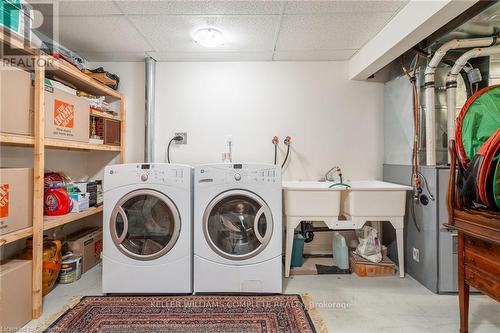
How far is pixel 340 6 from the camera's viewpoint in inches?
70.6

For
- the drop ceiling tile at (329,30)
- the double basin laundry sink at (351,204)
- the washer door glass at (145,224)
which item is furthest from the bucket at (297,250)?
the drop ceiling tile at (329,30)

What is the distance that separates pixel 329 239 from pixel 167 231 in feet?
5.55

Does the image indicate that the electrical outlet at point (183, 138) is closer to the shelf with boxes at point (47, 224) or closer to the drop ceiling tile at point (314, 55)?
the shelf with boxes at point (47, 224)

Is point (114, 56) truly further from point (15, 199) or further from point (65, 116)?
point (15, 199)

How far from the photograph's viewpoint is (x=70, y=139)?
2.00 metres

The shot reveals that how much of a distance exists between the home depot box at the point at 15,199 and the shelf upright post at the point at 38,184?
3cm

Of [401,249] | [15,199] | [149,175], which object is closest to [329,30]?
[149,175]

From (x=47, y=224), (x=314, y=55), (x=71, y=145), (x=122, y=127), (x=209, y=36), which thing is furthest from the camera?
(x=122, y=127)

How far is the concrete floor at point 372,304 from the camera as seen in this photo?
158cm

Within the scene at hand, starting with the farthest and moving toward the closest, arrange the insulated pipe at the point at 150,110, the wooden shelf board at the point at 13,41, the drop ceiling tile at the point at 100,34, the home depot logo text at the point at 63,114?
1. the insulated pipe at the point at 150,110
2. the drop ceiling tile at the point at 100,34
3. the home depot logo text at the point at 63,114
4. the wooden shelf board at the point at 13,41

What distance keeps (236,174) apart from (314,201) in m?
0.72

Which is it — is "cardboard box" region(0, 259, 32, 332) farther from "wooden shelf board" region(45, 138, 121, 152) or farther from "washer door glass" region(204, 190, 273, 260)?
"washer door glass" region(204, 190, 273, 260)

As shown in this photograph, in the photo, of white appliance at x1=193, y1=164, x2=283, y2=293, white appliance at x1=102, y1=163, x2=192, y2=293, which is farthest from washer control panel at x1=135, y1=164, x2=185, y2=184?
white appliance at x1=193, y1=164, x2=283, y2=293

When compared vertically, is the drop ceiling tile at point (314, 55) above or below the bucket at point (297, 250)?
above
